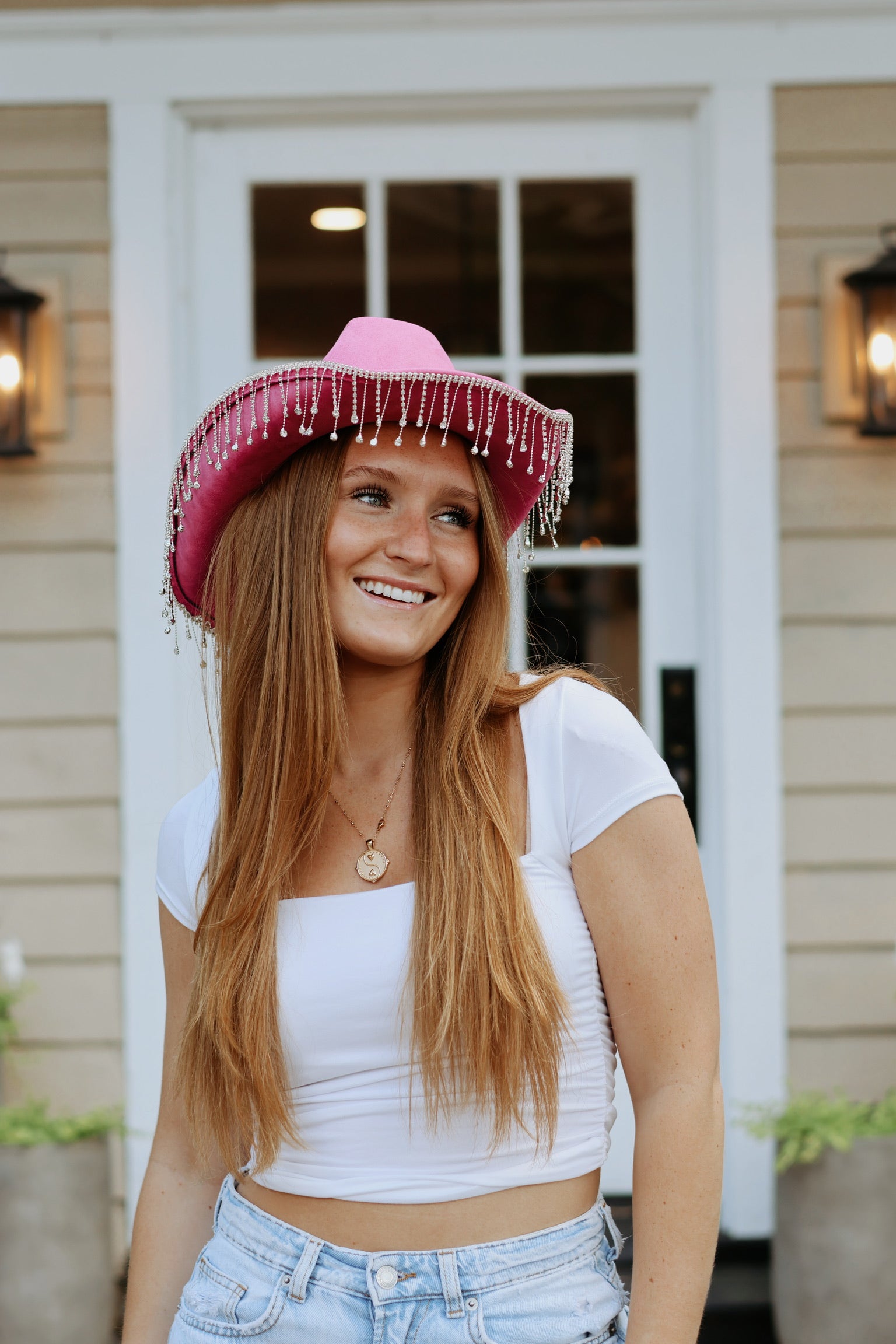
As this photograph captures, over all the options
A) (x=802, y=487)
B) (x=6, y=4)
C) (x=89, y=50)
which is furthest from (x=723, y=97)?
(x=6, y=4)

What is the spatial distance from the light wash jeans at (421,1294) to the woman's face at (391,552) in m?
0.53

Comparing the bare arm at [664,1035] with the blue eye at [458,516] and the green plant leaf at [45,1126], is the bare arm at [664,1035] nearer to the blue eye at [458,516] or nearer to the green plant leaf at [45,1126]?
the blue eye at [458,516]

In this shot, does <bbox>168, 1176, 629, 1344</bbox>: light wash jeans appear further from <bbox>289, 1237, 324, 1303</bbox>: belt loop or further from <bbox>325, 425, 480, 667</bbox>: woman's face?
<bbox>325, 425, 480, 667</bbox>: woman's face

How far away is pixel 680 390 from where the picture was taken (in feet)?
8.84

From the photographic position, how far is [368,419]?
1.20 m

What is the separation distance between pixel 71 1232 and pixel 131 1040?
37 cm

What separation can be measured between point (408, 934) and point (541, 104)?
2.05 m

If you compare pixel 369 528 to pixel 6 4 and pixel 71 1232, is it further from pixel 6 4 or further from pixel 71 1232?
pixel 6 4

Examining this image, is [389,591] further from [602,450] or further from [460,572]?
[602,450]

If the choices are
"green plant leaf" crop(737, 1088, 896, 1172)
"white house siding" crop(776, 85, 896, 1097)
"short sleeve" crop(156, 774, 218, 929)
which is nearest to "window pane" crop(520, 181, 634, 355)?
"white house siding" crop(776, 85, 896, 1097)

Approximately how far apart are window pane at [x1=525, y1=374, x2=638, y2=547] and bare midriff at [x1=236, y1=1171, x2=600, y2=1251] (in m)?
1.76

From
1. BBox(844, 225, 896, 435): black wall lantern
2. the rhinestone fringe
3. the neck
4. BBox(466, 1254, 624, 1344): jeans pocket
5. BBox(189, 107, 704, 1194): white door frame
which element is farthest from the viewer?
BBox(189, 107, 704, 1194): white door frame

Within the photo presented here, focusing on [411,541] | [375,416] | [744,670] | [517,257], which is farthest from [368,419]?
[517,257]

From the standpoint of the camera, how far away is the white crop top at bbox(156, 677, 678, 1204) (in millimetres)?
1118
